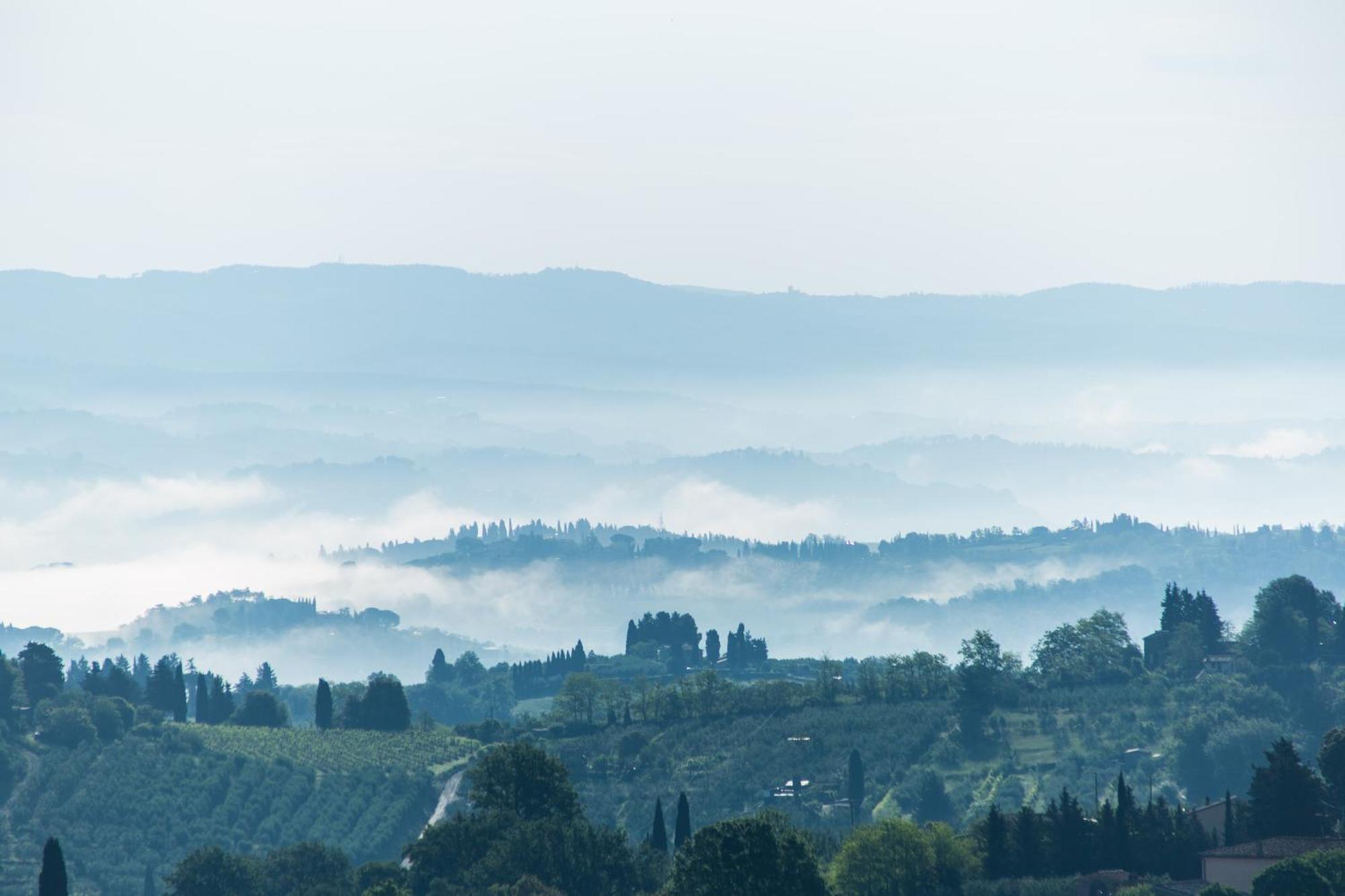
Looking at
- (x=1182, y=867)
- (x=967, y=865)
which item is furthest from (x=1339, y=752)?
(x=967, y=865)

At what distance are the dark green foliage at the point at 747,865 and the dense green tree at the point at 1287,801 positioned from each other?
49.2 metres

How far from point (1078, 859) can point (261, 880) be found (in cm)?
6221

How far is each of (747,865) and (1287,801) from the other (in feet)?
187

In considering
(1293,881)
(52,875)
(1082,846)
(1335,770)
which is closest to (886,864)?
(1082,846)

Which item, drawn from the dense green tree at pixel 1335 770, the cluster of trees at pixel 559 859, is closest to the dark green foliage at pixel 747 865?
the cluster of trees at pixel 559 859

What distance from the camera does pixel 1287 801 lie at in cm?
17400

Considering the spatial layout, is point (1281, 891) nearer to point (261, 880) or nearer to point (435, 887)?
point (435, 887)

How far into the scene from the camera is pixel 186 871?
178m

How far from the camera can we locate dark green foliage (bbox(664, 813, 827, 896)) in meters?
134

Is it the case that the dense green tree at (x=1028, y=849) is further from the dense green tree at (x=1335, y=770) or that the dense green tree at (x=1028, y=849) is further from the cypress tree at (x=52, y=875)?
the cypress tree at (x=52, y=875)

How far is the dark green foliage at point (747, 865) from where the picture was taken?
438 feet

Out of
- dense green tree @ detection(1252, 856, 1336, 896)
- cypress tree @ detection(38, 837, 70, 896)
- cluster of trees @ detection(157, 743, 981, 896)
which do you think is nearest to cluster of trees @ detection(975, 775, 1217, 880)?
cluster of trees @ detection(157, 743, 981, 896)

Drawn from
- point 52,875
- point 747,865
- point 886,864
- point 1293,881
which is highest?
point 52,875

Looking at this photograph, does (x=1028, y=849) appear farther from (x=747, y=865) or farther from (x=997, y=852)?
(x=747, y=865)
